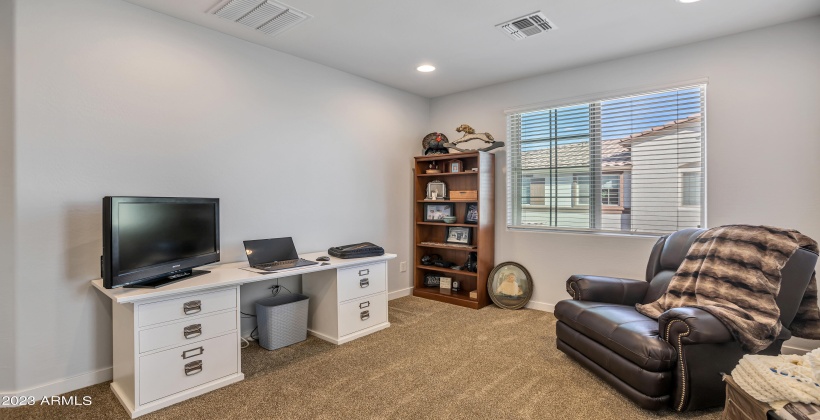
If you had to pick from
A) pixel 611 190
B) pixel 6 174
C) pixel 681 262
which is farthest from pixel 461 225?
pixel 6 174

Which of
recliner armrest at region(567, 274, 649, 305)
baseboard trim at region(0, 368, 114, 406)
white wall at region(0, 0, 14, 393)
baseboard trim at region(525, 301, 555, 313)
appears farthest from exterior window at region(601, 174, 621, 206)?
white wall at region(0, 0, 14, 393)

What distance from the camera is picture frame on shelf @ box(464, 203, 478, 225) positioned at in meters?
4.12

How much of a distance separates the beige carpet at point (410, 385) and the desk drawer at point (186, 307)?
0.47m

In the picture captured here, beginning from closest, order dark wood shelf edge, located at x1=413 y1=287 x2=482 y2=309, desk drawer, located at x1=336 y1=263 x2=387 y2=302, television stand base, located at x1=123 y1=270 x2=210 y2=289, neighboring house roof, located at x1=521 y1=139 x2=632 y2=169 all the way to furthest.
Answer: television stand base, located at x1=123 y1=270 x2=210 y2=289, desk drawer, located at x1=336 y1=263 x2=387 y2=302, neighboring house roof, located at x1=521 y1=139 x2=632 y2=169, dark wood shelf edge, located at x1=413 y1=287 x2=482 y2=309

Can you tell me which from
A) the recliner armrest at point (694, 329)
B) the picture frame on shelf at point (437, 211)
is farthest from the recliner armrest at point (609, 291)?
the picture frame on shelf at point (437, 211)

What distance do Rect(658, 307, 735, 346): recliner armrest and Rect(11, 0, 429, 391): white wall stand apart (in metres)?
2.72

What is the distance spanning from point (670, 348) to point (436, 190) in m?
2.83

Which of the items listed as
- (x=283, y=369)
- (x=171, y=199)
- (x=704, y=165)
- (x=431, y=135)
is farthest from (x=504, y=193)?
(x=171, y=199)

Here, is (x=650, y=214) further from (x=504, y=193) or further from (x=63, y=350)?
(x=63, y=350)

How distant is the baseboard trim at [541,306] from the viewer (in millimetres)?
3827

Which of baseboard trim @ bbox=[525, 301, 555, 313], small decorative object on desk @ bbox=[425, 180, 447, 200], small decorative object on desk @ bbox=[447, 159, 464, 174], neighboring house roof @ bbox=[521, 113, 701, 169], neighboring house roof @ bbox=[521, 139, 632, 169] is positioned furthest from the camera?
small decorative object on desk @ bbox=[425, 180, 447, 200]

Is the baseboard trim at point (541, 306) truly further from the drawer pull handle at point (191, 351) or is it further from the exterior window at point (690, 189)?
the drawer pull handle at point (191, 351)

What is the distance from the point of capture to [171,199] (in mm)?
2324

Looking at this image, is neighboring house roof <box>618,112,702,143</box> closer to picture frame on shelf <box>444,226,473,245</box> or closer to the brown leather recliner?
the brown leather recliner
